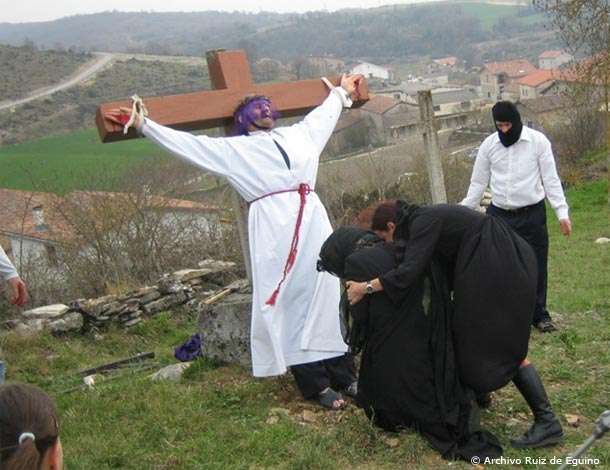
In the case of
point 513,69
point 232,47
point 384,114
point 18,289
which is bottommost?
point 513,69

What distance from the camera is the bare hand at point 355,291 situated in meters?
3.95

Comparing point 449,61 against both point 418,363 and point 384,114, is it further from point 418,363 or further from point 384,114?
point 418,363

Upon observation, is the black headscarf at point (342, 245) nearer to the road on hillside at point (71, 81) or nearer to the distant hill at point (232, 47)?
the distant hill at point (232, 47)

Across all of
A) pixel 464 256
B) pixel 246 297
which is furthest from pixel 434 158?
pixel 464 256

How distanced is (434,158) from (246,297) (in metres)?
2.10

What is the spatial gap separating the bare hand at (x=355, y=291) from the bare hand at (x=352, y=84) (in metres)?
1.72

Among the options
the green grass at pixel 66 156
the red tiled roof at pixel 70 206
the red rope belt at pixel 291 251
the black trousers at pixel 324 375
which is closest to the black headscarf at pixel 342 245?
the red rope belt at pixel 291 251

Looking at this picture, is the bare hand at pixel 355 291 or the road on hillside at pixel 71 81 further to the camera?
the road on hillside at pixel 71 81

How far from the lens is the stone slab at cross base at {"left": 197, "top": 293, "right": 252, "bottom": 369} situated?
17.1 feet

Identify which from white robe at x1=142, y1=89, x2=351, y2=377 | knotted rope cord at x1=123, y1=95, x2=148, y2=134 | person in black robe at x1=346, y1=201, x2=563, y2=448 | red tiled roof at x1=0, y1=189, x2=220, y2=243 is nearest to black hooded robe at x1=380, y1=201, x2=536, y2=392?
person in black robe at x1=346, y1=201, x2=563, y2=448

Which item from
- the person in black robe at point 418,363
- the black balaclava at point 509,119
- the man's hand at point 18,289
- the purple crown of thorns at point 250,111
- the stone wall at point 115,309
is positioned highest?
the purple crown of thorns at point 250,111

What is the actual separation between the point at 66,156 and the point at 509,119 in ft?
92.5

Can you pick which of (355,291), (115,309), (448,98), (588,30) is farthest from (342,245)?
(448,98)

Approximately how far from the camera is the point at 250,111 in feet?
15.8
